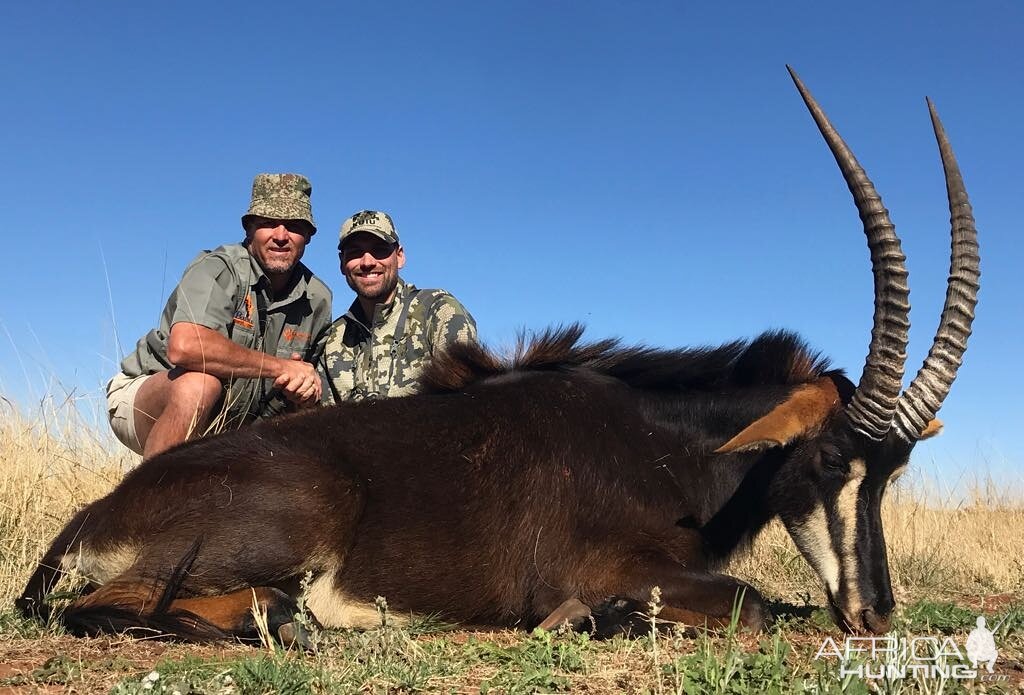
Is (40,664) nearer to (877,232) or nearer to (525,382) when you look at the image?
(525,382)

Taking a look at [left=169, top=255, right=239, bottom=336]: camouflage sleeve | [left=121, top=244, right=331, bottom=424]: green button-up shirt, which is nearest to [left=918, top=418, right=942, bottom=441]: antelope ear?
[left=121, top=244, right=331, bottom=424]: green button-up shirt

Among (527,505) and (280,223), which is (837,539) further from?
(280,223)

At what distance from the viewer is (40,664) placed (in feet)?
11.2

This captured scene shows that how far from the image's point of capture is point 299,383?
6.23 m

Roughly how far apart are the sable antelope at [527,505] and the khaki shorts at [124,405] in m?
2.16

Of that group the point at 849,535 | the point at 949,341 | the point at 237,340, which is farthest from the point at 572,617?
the point at 237,340

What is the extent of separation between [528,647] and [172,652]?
1.41 m

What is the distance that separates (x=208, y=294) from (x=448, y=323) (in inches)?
68.2

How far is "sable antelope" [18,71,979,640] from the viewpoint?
13.6ft

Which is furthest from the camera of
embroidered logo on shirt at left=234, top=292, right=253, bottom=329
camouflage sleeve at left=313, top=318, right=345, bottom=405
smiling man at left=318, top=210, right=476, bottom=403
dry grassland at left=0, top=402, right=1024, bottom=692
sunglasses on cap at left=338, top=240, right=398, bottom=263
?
camouflage sleeve at left=313, top=318, right=345, bottom=405

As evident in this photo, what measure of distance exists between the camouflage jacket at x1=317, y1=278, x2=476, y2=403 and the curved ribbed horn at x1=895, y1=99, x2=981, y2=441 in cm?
333

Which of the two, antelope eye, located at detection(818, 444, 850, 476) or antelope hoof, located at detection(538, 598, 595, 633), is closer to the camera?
antelope hoof, located at detection(538, 598, 595, 633)

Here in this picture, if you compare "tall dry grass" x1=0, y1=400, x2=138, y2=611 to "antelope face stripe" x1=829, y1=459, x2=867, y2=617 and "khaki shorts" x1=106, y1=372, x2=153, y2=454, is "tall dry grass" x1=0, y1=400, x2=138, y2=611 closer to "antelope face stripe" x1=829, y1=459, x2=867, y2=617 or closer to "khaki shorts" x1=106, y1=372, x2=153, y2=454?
"khaki shorts" x1=106, y1=372, x2=153, y2=454

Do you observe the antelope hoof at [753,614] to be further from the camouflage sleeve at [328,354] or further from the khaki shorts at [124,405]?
the khaki shorts at [124,405]
